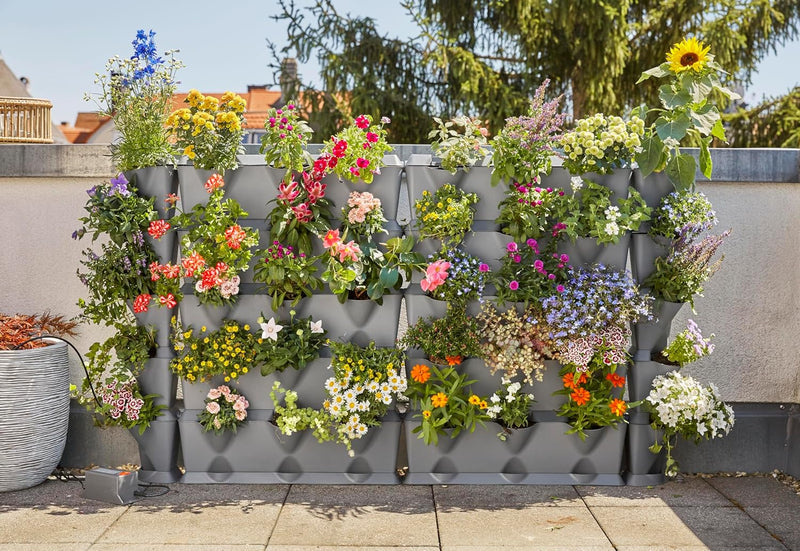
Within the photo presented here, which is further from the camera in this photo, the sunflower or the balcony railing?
the balcony railing

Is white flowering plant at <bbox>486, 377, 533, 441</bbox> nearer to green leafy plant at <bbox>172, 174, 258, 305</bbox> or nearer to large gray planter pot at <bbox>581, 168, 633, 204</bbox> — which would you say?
large gray planter pot at <bbox>581, 168, 633, 204</bbox>

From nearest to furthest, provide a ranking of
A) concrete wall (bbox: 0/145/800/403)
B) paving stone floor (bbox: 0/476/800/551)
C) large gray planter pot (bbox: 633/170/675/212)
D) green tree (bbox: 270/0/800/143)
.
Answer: paving stone floor (bbox: 0/476/800/551), large gray planter pot (bbox: 633/170/675/212), concrete wall (bbox: 0/145/800/403), green tree (bbox: 270/0/800/143)

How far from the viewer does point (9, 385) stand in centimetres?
323

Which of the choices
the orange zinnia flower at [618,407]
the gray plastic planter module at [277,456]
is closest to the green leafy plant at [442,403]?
the gray plastic planter module at [277,456]

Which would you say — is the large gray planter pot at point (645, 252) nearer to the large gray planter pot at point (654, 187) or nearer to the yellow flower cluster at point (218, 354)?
the large gray planter pot at point (654, 187)

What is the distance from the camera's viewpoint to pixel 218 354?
3314 mm

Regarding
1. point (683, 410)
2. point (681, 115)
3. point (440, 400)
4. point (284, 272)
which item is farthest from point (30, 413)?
point (681, 115)

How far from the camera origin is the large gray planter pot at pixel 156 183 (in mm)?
3361

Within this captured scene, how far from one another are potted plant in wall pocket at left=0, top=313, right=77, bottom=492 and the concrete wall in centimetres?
34

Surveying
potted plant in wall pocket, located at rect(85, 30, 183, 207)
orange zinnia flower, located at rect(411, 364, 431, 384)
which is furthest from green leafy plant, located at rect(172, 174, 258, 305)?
orange zinnia flower, located at rect(411, 364, 431, 384)

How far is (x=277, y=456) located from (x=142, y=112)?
1626mm

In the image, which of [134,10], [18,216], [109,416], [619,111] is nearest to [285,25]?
[134,10]

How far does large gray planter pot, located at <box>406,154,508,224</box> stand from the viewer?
3344 millimetres

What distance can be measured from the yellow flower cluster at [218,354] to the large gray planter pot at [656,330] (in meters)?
1.69
